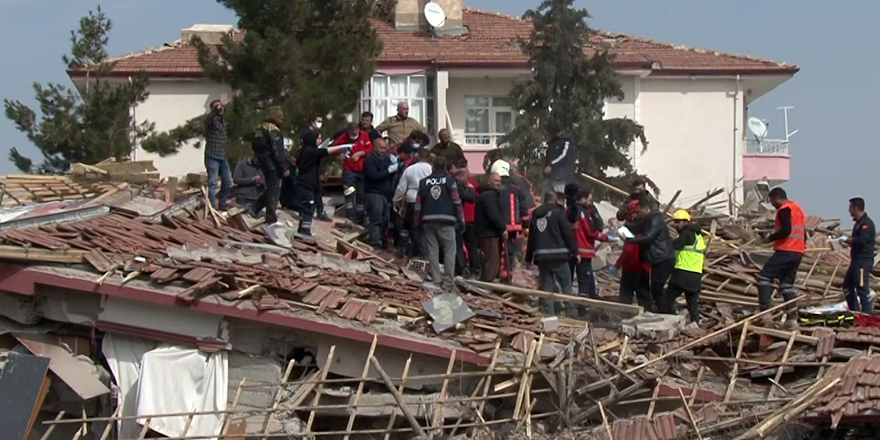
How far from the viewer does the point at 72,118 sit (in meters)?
29.8

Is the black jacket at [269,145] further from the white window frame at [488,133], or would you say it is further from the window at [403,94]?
the white window frame at [488,133]

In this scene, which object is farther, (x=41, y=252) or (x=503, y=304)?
(x=503, y=304)

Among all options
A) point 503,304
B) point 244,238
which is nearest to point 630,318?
point 503,304

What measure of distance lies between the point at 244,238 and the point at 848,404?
27.8 ft

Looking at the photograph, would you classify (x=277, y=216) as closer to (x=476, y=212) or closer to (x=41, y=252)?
(x=476, y=212)

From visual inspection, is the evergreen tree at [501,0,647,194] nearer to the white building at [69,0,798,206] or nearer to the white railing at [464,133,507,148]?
the white building at [69,0,798,206]

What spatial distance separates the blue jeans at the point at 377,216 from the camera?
62.0 ft

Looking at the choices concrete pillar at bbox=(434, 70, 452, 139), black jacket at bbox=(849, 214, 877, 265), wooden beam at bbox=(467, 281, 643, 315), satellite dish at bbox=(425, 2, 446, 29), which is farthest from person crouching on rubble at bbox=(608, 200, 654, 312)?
satellite dish at bbox=(425, 2, 446, 29)

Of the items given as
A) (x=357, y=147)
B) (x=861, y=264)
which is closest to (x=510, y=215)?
(x=357, y=147)

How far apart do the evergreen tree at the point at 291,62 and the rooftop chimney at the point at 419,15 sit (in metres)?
10.7

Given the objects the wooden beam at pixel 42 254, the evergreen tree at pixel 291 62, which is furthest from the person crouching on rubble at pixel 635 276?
the evergreen tree at pixel 291 62

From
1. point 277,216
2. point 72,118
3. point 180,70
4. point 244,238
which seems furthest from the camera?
point 180,70

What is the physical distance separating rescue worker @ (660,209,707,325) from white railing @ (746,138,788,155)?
81.1 feet

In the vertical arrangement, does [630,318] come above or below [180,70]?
below
